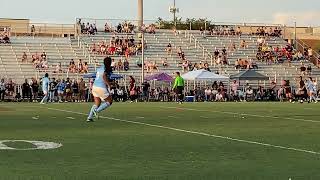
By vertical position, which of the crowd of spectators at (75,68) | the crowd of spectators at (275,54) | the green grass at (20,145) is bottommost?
the green grass at (20,145)

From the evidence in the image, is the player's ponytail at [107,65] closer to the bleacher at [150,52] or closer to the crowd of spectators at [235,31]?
the bleacher at [150,52]

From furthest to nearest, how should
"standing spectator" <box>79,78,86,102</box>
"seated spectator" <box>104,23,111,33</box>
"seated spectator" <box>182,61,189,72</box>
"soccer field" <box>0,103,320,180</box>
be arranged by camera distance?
"seated spectator" <box>104,23,111,33</box> < "seated spectator" <box>182,61,189,72</box> < "standing spectator" <box>79,78,86,102</box> < "soccer field" <box>0,103,320,180</box>

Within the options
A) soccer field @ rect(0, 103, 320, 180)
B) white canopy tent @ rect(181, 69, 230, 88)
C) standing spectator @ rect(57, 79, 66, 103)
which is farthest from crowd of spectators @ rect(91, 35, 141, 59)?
soccer field @ rect(0, 103, 320, 180)

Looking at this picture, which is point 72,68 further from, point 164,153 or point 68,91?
point 164,153

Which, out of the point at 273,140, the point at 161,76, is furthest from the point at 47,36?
the point at 273,140

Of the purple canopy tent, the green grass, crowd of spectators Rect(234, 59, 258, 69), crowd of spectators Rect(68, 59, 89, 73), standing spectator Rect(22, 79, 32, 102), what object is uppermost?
crowd of spectators Rect(234, 59, 258, 69)

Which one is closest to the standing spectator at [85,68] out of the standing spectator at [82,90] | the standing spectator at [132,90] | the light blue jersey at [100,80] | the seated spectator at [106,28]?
the standing spectator at [82,90]

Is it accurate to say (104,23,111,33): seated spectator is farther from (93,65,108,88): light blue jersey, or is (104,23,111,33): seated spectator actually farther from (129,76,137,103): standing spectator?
(93,65,108,88): light blue jersey

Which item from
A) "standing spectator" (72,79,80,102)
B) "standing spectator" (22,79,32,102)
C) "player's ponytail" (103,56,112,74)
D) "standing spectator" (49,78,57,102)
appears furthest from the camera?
"standing spectator" (72,79,80,102)

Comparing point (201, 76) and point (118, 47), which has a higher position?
point (118, 47)

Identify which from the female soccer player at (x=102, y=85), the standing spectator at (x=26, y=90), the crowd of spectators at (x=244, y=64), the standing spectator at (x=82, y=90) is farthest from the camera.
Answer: the crowd of spectators at (x=244, y=64)

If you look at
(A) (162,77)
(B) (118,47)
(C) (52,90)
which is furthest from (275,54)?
(C) (52,90)

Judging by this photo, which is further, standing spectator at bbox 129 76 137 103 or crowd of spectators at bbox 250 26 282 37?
crowd of spectators at bbox 250 26 282 37

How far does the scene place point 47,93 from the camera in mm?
37938
